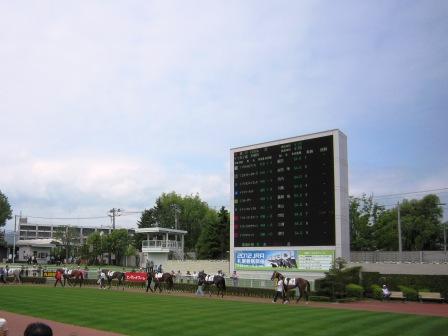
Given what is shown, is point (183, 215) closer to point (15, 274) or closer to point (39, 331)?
point (15, 274)

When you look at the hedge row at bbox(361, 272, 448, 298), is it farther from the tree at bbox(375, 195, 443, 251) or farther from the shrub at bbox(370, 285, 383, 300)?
the tree at bbox(375, 195, 443, 251)

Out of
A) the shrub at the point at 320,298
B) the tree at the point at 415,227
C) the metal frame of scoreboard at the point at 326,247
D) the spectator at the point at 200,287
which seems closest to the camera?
the shrub at the point at 320,298

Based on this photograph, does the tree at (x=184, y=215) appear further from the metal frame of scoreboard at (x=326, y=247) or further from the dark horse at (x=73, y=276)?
the metal frame of scoreboard at (x=326, y=247)

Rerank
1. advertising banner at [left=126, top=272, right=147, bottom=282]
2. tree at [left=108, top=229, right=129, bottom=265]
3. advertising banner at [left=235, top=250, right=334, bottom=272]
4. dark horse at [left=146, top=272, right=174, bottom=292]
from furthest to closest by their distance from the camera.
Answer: tree at [left=108, top=229, right=129, bottom=265]
advertising banner at [left=126, top=272, right=147, bottom=282]
dark horse at [left=146, top=272, right=174, bottom=292]
advertising banner at [left=235, top=250, right=334, bottom=272]

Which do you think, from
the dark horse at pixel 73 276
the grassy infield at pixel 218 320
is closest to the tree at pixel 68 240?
the dark horse at pixel 73 276

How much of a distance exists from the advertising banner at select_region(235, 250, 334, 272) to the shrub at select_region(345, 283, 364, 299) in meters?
3.39

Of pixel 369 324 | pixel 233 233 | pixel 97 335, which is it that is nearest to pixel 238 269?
pixel 233 233

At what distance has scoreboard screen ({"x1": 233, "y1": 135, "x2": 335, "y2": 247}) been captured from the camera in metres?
36.8

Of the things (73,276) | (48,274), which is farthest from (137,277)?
(48,274)

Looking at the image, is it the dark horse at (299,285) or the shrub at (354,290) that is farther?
the shrub at (354,290)

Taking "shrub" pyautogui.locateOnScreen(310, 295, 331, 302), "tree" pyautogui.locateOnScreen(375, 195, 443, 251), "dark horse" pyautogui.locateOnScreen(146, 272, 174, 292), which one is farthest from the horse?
"tree" pyautogui.locateOnScreen(375, 195, 443, 251)

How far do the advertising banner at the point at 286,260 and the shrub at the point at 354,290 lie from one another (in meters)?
3.39

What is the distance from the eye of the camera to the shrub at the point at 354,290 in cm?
3250

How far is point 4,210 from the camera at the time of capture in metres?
92.0
